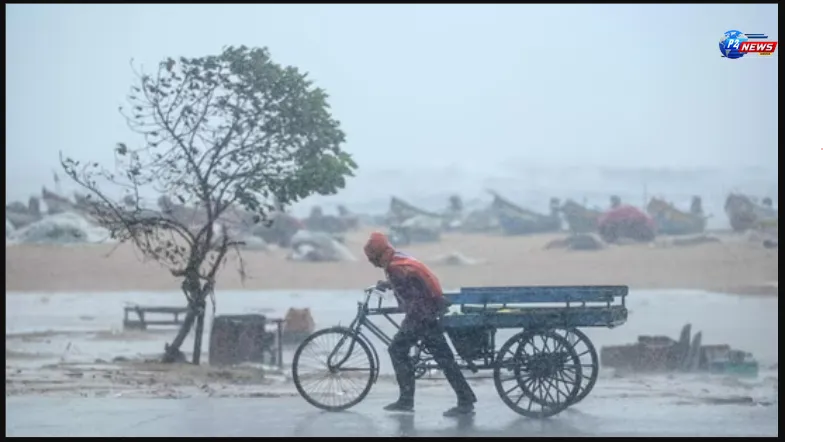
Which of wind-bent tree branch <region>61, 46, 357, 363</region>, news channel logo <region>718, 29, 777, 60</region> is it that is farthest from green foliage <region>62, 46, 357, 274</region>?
news channel logo <region>718, 29, 777, 60</region>

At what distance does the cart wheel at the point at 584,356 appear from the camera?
8180mm

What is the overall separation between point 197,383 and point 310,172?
6.31 feet

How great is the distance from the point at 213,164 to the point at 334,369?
1.93 m

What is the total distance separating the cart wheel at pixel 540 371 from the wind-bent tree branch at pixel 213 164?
2017mm

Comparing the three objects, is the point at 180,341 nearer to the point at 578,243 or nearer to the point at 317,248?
the point at 317,248

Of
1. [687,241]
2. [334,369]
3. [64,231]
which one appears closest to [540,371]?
[334,369]

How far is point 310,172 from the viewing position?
8766 mm

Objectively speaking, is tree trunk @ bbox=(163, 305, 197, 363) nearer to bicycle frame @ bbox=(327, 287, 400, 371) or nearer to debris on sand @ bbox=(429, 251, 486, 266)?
bicycle frame @ bbox=(327, 287, 400, 371)

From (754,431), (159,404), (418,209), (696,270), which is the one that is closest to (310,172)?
(418,209)

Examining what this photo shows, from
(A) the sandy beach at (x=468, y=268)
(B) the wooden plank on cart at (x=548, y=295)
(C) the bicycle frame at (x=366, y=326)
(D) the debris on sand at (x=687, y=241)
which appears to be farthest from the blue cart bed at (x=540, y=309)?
(D) the debris on sand at (x=687, y=241)

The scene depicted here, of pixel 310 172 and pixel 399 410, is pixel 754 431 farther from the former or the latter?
pixel 310 172

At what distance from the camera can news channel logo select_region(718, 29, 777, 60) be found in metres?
8.81

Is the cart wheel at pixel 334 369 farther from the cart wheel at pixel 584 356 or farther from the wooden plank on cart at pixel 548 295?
the cart wheel at pixel 584 356

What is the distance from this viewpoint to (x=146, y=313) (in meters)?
8.88
